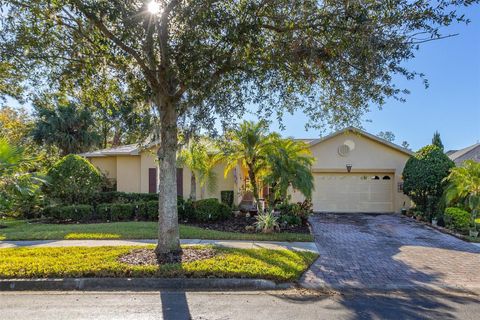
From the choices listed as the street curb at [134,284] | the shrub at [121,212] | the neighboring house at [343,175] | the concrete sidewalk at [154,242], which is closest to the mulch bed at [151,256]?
the street curb at [134,284]

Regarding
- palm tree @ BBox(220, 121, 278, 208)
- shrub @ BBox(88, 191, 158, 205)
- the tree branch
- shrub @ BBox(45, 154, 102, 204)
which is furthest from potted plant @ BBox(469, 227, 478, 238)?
shrub @ BBox(45, 154, 102, 204)

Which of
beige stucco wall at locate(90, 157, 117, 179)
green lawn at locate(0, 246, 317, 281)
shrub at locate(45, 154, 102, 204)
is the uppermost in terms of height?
beige stucco wall at locate(90, 157, 117, 179)

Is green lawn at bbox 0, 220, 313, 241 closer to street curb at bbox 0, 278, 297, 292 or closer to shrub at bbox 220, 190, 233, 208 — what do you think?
street curb at bbox 0, 278, 297, 292

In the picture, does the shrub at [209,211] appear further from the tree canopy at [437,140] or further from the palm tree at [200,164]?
the tree canopy at [437,140]

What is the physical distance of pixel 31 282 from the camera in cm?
641

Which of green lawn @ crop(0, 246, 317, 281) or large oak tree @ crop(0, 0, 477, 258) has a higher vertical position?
large oak tree @ crop(0, 0, 477, 258)

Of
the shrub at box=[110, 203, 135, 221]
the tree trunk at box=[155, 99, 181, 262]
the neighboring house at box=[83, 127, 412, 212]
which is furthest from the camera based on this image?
the neighboring house at box=[83, 127, 412, 212]

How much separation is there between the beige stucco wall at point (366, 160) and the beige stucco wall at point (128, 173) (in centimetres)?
845

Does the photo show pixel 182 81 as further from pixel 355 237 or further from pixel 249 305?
pixel 355 237

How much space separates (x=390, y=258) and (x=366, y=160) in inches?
398

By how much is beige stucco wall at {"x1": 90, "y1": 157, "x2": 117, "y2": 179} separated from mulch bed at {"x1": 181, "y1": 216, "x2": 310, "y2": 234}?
25.5 feet

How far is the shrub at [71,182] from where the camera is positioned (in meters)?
15.4

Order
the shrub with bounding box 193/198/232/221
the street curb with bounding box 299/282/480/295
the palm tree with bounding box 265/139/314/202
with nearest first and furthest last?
the street curb with bounding box 299/282/480/295
the palm tree with bounding box 265/139/314/202
the shrub with bounding box 193/198/232/221

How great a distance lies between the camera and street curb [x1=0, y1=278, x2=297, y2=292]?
6.37 meters
